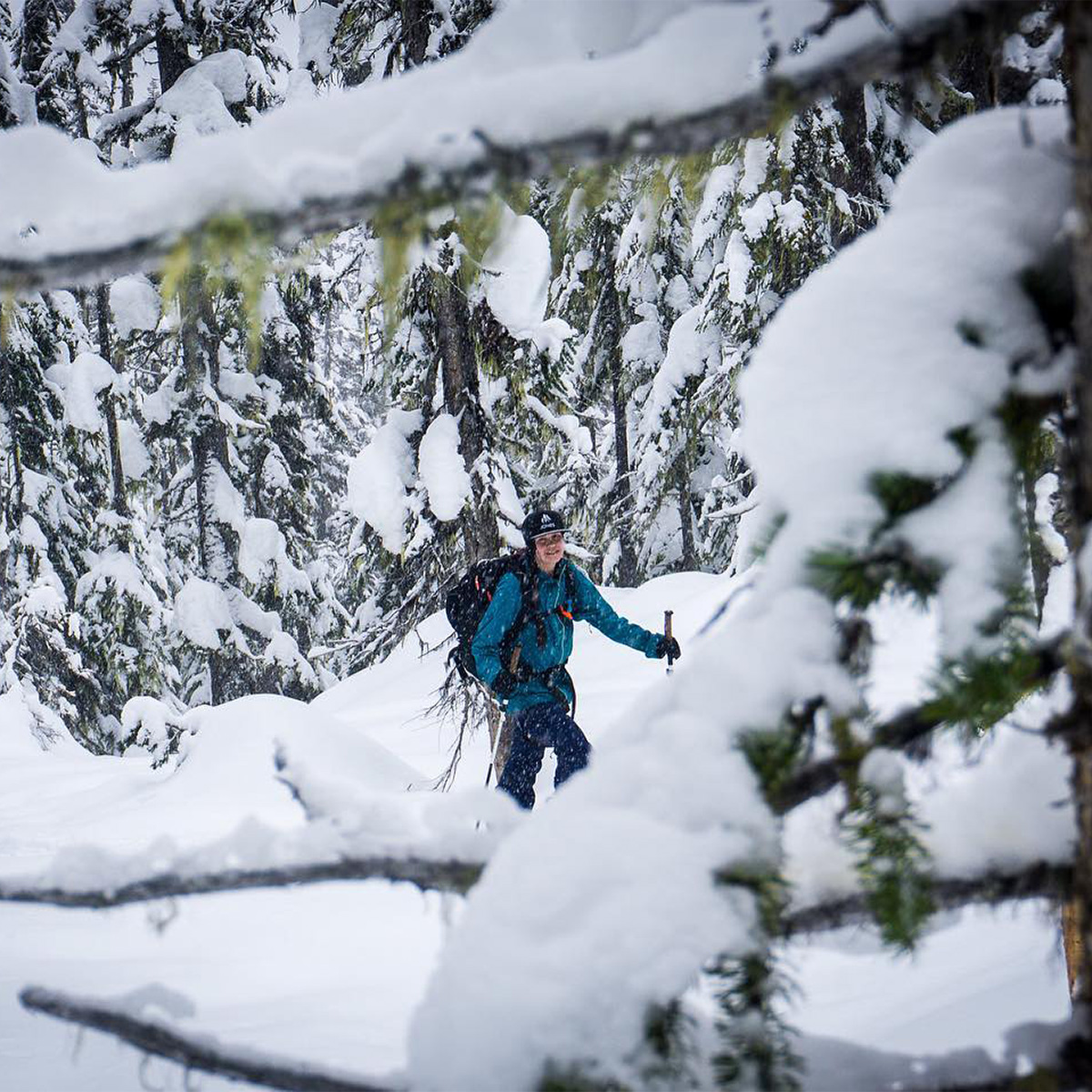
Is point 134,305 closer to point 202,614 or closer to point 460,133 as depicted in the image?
point 202,614

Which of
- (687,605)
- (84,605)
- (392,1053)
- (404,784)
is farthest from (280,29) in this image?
(392,1053)

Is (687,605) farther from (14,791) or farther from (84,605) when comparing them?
(84,605)

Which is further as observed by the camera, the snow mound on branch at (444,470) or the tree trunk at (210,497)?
the tree trunk at (210,497)

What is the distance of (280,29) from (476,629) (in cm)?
1368

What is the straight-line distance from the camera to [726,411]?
11.4 meters

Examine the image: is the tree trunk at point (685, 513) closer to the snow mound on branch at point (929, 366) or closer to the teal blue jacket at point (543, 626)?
the teal blue jacket at point (543, 626)

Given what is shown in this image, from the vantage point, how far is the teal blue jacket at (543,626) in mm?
5227

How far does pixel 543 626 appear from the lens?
5.32 m

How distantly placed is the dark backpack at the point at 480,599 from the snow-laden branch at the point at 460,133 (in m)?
4.20

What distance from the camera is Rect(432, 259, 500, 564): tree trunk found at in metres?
7.85

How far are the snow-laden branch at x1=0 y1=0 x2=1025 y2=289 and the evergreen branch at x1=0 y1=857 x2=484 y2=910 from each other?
82cm

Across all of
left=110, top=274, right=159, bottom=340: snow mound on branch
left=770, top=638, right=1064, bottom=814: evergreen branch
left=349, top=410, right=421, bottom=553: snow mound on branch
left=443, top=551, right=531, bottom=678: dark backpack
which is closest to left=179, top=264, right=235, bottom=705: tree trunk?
left=110, top=274, right=159, bottom=340: snow mound on branch

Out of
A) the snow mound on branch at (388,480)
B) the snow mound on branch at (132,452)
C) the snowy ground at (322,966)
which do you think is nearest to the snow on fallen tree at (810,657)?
the snowy ground at (322,966)

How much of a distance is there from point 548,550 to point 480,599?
62 centimetres
